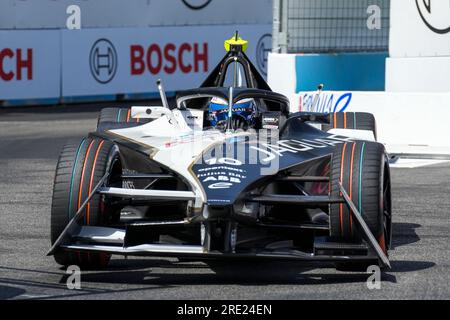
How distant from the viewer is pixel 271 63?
19703 mm

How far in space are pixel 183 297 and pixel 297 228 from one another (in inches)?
42.8

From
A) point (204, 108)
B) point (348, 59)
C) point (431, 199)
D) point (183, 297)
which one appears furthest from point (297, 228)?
point (348, 59)

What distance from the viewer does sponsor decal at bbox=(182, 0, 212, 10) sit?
87.4 feet

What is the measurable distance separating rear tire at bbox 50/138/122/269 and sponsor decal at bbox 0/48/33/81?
46.5ft

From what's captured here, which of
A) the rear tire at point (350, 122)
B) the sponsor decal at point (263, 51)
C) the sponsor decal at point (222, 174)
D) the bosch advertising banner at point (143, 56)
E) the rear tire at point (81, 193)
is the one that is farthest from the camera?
the sponsor decal at point (263, 51)

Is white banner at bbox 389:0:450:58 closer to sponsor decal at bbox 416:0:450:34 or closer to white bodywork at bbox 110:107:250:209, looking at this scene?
sponsor decal at bbox 416:0:450:34

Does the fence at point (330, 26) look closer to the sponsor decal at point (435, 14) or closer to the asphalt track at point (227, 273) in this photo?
the sponsor decal at point (435, 14)

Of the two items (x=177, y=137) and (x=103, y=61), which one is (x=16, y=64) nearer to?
(x=103, y=61)

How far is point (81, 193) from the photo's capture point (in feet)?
27.1

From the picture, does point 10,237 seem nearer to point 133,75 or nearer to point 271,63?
point 271,63

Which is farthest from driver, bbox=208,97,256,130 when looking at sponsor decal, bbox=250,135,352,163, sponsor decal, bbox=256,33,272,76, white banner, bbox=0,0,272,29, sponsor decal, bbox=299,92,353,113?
sponsor decal, bbox=256,33,272,76

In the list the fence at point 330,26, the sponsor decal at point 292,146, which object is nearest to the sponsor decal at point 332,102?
the fence at point 330,26

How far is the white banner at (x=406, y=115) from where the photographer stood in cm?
1620
